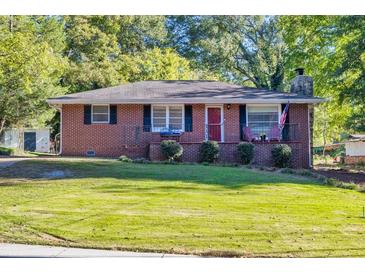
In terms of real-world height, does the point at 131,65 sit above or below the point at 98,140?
above

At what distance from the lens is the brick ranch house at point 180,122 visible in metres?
20.6

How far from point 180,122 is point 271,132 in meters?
4.09

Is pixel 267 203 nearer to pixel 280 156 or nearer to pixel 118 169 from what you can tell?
pixel 118 169

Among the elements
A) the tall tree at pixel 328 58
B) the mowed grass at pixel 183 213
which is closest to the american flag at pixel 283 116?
the tall tree at pixel 328 58

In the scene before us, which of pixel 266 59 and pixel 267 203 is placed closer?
pixel 267 203

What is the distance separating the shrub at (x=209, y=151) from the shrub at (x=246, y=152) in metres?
0.97

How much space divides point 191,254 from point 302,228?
265 centimetres

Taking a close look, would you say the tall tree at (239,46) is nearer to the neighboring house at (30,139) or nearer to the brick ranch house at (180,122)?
the neighboring house at (30,139)

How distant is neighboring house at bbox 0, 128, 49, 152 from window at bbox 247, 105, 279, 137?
20903mm

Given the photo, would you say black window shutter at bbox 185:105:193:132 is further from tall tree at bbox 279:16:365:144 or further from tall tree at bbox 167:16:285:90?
tall tree at bbox 167:16:285:90

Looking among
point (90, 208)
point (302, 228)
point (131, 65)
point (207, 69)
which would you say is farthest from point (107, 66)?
point (302, 228)

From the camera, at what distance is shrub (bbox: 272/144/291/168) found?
1941 centimetres

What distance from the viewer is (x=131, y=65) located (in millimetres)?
34406

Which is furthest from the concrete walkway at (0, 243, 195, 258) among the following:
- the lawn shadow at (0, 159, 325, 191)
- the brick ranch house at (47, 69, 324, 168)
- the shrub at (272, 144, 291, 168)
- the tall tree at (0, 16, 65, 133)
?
the tall tree at (0, 16, 65, 133)
